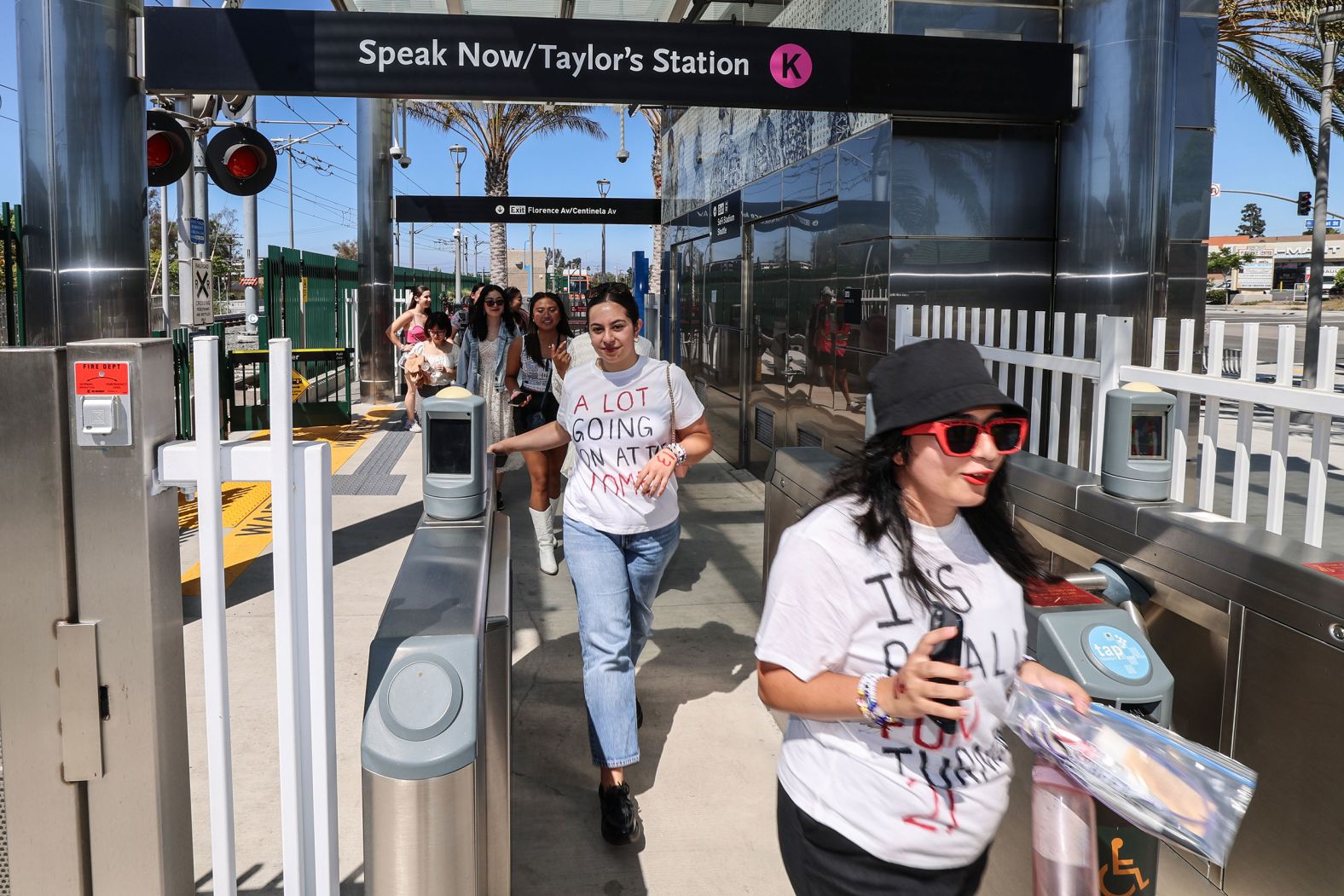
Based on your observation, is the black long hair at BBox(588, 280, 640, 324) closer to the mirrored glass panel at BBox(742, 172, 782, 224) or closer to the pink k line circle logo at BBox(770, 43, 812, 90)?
the pink k line circle logo at BBox(770, 43, 812, 90)

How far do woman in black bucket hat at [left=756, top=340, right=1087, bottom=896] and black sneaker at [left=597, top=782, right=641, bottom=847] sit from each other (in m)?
1.77

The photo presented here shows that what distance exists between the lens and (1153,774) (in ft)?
5.77

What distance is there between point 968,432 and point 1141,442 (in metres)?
1.37

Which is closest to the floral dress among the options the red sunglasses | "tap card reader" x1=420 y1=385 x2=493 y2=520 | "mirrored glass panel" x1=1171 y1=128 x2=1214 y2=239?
"tap card reader" x1=420 y1=385 x2=493 y2=520

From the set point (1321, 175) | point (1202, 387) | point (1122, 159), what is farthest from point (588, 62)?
point (1321, 175)

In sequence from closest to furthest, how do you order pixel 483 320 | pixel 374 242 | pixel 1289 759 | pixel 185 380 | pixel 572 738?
pixel 1289 759, pixel 572 738, pixel 483 320, pixel 185 380, pixel 374 242

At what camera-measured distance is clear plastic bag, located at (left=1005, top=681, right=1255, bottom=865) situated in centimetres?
171

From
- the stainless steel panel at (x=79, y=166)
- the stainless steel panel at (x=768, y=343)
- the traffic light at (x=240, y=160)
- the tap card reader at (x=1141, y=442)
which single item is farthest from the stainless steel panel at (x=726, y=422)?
the tap card reader at (x=1141, y=442)

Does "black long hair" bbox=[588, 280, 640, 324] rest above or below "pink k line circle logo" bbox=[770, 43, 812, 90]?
below

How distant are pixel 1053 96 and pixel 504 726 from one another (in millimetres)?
4674

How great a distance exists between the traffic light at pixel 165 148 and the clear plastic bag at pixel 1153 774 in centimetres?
728

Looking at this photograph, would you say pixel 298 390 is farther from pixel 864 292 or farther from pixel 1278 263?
pixel 1278 263

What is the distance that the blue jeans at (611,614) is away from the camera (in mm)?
3680

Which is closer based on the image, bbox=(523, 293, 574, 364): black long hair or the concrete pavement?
the concrete pavement
